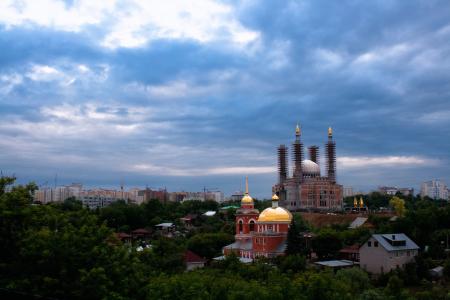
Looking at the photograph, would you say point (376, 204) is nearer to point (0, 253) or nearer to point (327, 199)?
point (327, 199)

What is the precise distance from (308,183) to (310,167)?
4.02 metres

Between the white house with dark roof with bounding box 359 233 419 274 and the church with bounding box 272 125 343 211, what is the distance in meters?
41.1

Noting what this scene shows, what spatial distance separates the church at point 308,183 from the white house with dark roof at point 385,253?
135ft

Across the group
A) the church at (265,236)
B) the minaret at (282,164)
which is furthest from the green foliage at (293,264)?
the minaret at (282,164)

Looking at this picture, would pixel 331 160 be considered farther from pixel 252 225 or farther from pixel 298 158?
pixel 252 225

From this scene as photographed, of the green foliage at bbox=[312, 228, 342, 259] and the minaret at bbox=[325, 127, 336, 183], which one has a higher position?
the minaret at bbox=[325, 127, 336, 183]

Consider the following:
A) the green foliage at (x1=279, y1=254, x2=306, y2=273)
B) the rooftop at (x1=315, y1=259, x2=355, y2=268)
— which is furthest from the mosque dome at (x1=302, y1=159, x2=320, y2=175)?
the green foliage at (x1=279, y1=254, x2=306, y2=273)

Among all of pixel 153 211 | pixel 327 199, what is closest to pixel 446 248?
pixel 327 199

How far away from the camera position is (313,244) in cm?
4500

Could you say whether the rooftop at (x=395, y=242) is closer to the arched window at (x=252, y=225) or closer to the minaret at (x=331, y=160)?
the arched window at (x=252, y=225)

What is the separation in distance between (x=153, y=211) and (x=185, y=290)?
68.4 m

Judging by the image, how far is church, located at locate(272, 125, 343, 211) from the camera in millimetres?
81688

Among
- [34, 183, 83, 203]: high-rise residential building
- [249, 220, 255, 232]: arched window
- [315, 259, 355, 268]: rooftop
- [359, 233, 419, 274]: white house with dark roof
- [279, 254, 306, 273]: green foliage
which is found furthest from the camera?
[34, 183, 83, 203]: high-rise residential building

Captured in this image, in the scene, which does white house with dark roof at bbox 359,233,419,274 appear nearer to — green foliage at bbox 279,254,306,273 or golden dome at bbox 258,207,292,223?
green foliage at bbox 279,254,306,273
